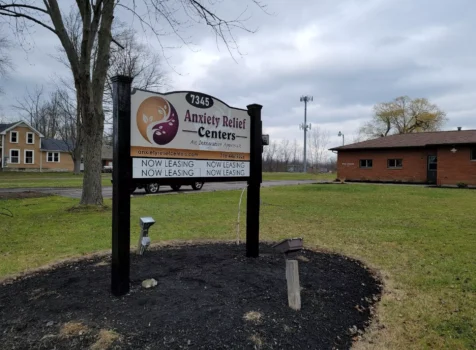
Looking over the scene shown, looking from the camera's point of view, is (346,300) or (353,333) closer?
(353,333)

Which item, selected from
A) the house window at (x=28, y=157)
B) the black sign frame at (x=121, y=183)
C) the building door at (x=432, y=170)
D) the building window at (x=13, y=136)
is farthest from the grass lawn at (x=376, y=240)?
the house window at (x=28, y=157)

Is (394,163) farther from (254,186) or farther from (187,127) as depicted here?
(187,127)

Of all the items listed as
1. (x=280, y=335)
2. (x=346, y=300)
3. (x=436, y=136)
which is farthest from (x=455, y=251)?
(x=436, y=136)

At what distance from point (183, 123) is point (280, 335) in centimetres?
243

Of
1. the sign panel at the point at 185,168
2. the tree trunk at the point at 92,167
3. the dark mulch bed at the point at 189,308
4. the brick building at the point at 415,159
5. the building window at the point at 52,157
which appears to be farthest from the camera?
the building window at the point at 52,157

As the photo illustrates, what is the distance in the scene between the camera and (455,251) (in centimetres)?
544

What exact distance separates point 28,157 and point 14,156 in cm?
162

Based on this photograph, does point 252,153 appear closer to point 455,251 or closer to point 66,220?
point 455,251

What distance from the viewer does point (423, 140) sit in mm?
26641

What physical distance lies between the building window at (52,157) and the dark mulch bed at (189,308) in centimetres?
5029

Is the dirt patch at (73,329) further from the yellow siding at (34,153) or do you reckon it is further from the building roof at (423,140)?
the yellow siding at (34,153)

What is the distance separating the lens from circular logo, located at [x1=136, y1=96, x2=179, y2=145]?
350 cm

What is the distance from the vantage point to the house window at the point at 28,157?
4516cm

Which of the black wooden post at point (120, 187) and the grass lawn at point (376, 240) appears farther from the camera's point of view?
the black wooden post at point (120, 187)
